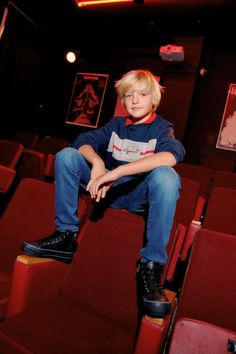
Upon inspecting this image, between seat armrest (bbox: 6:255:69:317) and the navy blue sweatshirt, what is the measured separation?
1.84 ft

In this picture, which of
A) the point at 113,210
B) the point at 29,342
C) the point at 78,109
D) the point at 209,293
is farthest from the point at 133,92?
the point at 78,109

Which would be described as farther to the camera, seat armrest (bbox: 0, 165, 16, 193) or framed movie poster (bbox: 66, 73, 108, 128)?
framed movie poster (bbox: 66, 73, 108, 128)

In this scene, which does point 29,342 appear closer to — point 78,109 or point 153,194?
point 153,194

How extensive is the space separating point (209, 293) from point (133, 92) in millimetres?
914

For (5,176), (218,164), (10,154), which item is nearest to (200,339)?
(5,176)

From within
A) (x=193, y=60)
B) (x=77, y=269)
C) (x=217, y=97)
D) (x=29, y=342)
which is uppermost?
(x=193, y=60)

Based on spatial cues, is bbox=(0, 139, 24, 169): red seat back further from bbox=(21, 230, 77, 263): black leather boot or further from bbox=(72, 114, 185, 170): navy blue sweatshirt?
bbox=(21, 230, 77, 263): black leather boot

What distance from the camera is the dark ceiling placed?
374cm

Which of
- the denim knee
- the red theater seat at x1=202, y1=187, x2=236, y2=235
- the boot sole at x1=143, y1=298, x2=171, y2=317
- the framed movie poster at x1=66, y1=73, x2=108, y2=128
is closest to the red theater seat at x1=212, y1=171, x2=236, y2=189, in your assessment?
the red theater seat at x1=202, y1=187, x2=236, y2=235

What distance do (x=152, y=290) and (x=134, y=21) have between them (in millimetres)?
4178

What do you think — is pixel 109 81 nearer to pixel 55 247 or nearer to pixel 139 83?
pixel 139 83

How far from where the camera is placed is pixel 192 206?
6.13 feet

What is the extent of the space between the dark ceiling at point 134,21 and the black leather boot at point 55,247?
3452 millimetres

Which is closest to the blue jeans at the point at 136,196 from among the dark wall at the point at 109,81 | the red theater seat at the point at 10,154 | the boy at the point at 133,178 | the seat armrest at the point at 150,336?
the boy at the point at 133,178
